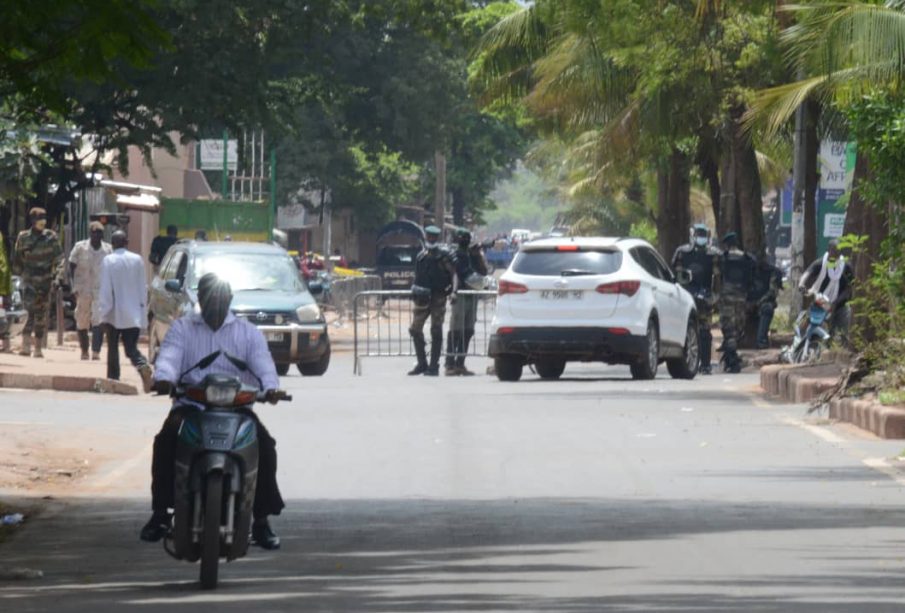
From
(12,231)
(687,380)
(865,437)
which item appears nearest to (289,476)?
(865,437)

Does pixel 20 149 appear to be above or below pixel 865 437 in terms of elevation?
above

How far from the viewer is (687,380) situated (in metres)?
26.5

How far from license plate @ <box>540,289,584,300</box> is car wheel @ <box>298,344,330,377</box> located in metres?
3.98

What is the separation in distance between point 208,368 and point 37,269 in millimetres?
17776

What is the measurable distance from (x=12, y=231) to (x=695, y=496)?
23.8 m

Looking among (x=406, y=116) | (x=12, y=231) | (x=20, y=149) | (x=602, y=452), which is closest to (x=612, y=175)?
(x=406, y=116)

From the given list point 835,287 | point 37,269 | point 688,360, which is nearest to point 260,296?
point 37,269

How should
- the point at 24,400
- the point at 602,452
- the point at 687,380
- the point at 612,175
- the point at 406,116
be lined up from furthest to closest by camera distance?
the point at 406,116 < the point at 612,175 < the point at 687,380 < the point at 24,400 < the point at 602,452

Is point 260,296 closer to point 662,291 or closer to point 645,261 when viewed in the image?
point 645,261

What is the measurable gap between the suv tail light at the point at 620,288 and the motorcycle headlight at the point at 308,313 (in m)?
4.45

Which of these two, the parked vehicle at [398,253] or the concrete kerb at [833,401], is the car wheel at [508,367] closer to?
the concrete kerb at [833,401]

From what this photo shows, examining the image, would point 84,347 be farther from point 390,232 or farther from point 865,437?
point 390,232

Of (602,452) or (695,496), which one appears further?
(602,452)

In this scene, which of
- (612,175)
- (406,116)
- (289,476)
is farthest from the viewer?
(406,116)
